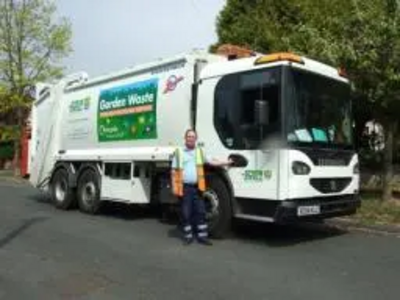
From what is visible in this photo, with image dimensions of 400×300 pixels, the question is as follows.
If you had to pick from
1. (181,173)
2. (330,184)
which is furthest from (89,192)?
(330,184)

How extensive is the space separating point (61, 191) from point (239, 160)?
6.78 m

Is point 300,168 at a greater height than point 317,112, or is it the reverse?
point 317,112

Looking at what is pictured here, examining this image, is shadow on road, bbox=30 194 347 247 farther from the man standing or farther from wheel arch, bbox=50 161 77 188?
wheel arch, bbox=50 161 77 188

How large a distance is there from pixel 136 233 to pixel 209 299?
524 centimetres

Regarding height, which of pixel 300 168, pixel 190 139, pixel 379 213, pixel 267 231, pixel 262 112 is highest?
pixel 262 112

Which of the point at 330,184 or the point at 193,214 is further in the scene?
the point at 330,184

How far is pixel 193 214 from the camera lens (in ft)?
38.3

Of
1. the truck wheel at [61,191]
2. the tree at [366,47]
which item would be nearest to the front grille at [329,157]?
the tree at [366,47]

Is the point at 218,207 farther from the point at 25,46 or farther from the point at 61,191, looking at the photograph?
the point at 25,46

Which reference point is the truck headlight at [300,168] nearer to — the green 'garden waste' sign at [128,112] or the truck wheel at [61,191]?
the green 'garden waste' sign at [128,112]

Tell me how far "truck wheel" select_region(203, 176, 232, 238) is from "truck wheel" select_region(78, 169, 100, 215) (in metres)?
4.28

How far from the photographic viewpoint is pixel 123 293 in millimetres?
8352

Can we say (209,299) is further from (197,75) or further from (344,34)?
(344,34)

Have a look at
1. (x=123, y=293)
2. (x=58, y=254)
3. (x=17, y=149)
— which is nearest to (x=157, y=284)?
(x=123, y=293)
